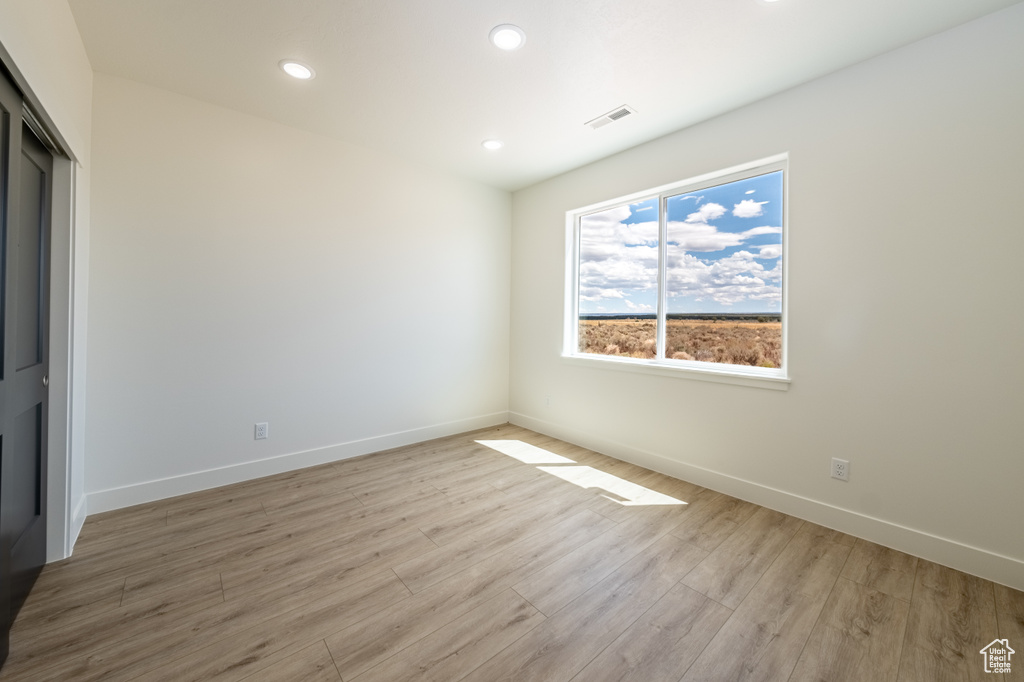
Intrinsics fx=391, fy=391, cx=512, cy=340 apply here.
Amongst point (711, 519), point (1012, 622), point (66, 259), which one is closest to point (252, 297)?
point (66, 259)

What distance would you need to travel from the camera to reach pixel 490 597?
70.0 inches

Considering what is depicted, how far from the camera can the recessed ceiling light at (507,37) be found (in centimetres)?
206

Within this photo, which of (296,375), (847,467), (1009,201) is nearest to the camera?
(1009,201)

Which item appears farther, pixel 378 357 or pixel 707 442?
pixel 378 357

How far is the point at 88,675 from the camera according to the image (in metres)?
1.36

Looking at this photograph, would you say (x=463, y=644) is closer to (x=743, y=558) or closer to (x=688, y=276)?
(x=743, y=558)

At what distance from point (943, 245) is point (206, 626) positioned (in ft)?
12.8

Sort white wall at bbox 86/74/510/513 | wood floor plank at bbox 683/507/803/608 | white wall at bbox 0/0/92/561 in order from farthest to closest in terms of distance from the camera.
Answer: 1. white wall at bbox 86/74/510/513
2. wood floor plank at bbox 683/507/803/608
3. white wall at bbox 0/0/92/561

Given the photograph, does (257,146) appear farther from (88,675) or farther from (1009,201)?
(1009,201)

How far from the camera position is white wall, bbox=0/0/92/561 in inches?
68.6

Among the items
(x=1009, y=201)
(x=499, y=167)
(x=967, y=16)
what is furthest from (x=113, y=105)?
(x=1009, y=201)

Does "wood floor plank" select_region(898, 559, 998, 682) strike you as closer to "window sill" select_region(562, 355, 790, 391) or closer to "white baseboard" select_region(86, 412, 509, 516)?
"window sill" select_region(562, 355, 790, 391)

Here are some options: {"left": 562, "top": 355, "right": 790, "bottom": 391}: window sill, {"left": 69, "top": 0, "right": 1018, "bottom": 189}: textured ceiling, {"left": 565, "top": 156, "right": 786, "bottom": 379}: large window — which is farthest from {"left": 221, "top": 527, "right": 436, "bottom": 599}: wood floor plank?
{"left": 69, "top": 0, "right": 1018, "bottom": 189}: textured ceiling

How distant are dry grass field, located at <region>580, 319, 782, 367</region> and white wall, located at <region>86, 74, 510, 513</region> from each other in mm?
1568
